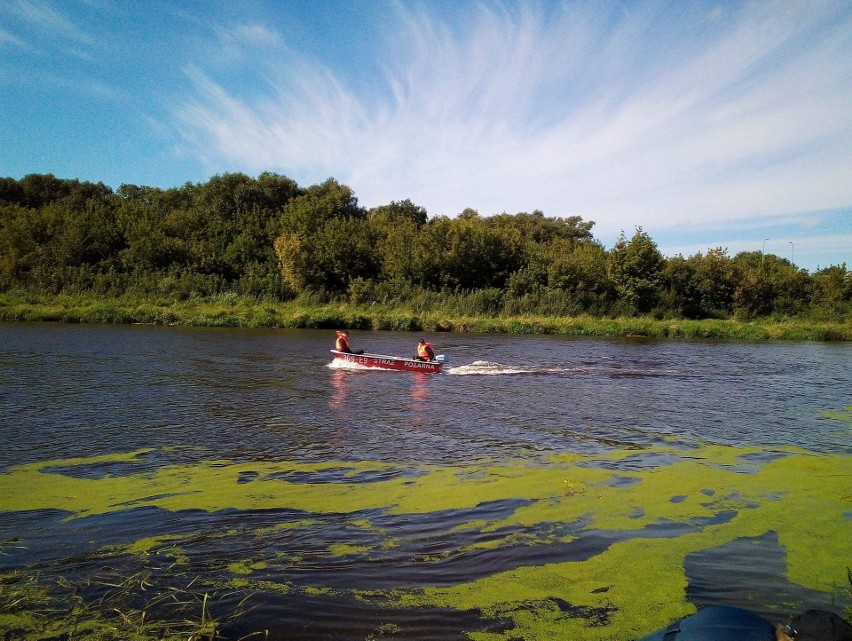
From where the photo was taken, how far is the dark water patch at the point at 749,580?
19.0ft

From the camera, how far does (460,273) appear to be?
62.2 meters

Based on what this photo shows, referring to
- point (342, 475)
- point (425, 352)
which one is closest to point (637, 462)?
point (342, 475)

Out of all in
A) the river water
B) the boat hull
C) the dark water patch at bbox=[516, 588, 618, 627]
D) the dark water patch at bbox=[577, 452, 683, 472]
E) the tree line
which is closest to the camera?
the dark water patch at bbox=[516, 588, 618, 627]

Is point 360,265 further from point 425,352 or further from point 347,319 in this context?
point 425,352

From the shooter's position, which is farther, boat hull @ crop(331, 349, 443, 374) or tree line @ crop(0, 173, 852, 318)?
tree line @ crop(0, 173, 852, 318)

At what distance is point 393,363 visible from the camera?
966 inches

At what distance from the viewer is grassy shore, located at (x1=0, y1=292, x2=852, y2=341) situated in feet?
149

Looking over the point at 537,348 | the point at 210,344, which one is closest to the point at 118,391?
the point at 210,344

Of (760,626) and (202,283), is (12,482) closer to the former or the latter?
(760,626)

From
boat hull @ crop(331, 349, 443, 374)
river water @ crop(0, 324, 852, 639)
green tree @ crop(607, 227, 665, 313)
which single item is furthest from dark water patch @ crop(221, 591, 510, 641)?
green tree @ crop(607, 227, 665, 313)

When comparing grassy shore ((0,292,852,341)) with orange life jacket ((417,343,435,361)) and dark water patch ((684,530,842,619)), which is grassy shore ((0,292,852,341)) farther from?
dark water patch ((684,530,842,619))

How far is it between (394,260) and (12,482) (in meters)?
53.5

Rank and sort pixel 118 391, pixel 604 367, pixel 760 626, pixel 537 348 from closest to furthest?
pixel 760 626 < pixel 118 391 < pixel 604 367 < pixel 537 348

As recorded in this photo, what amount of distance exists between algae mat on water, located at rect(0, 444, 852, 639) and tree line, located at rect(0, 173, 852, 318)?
42.8 metres
